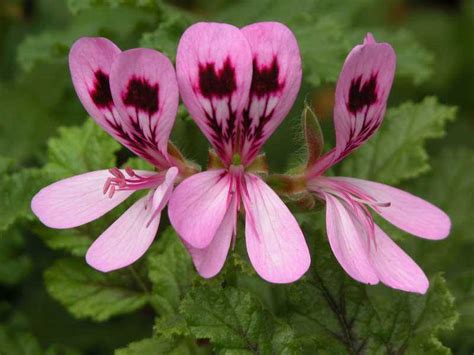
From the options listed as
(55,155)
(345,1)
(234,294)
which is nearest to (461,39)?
(345,1)

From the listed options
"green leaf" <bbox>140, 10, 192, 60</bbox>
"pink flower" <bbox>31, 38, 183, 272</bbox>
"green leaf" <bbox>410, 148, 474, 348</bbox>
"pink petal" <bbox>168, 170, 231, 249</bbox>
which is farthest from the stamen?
"green leaf" <bbox>410, 148, 474, 348</bbox>

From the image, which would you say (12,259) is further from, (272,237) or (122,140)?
(272,237)

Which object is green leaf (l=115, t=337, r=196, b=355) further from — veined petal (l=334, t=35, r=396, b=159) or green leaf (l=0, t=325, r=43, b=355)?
veined petal (l=334, t=35, r=396, b=159)

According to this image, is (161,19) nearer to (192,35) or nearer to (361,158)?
(361,158)

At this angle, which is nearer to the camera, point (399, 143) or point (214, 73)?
point (214, 73)

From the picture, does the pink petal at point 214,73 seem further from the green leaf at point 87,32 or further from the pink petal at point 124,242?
the green leaf at point 87,32

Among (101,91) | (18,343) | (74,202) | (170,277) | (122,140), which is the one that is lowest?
(18,343)

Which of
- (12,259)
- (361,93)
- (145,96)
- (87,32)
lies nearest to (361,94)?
(361,93)

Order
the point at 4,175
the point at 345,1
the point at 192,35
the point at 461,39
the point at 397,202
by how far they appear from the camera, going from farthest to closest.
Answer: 1. the point at 461,39
2. the point at 345,1
3. the point at 4,175
4. the point at 397,202
5. the point at 192,35
